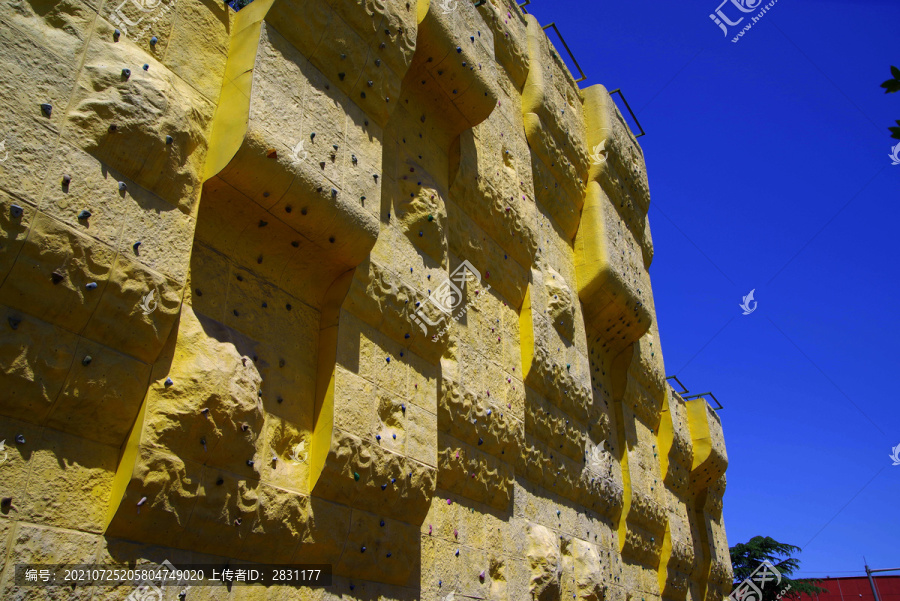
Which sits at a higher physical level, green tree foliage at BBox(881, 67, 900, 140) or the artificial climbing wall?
green tree foliage at BBox(881, 67, 900, 140)

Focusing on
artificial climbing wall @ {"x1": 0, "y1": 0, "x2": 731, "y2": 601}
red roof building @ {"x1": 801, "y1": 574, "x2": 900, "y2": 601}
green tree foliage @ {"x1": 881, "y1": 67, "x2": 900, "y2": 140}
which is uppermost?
green tree foliage @ {"x1": 881, "y1": 67, "x2": 900, "y2": 140}

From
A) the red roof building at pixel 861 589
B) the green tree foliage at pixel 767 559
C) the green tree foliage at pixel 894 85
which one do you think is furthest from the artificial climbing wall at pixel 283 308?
the red roof building at pixel 861 589

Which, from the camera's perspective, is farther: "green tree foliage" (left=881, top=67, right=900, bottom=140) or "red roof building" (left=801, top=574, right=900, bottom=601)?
"red roof building" (left=801, top=574, right=900, bottom=601)

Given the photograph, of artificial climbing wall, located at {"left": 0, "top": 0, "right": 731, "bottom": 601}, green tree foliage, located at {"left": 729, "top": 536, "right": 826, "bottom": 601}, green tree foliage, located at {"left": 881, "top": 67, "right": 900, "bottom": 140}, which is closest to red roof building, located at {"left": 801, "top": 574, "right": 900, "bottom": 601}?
green tree foliage, located at {"left": 729, "top": 536, "right": 826, "bottom": 601}

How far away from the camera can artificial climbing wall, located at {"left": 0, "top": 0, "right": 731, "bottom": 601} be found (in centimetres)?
293

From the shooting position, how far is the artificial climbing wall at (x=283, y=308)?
2.93 metres

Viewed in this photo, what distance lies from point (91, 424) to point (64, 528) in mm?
435

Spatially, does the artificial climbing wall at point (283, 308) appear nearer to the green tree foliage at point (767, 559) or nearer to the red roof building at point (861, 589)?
the green tree foliage at point (767, 559)

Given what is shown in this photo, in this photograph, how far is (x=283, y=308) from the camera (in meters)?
4.20

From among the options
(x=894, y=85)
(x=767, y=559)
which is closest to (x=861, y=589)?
(x=767, y=559)

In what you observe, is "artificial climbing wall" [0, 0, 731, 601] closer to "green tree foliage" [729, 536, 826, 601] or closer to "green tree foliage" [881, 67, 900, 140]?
"green tree foliage" [881, 67, 900, 140]

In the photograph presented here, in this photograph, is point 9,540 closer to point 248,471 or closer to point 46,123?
point 248,471

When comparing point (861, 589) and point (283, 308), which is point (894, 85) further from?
point (861, 589)

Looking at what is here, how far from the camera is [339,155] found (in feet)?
14.3
